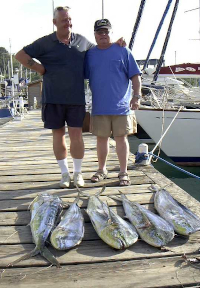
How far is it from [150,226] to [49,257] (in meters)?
0.75

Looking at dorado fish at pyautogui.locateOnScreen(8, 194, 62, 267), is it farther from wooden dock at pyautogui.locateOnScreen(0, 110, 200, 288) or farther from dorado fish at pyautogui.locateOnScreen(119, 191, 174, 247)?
dorado fish at pyautogui.locateOnScreen(119, 191, 174, 247)

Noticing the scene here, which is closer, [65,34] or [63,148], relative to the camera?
[65,34]

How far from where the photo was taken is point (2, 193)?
3.24m

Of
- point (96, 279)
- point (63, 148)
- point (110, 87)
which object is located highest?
point (110, 87)

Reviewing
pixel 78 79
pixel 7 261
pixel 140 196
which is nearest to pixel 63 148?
pixel 78 79

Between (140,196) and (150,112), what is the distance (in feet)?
18.6

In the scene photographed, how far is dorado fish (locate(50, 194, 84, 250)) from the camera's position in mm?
2098

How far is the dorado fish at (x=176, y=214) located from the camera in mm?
2318

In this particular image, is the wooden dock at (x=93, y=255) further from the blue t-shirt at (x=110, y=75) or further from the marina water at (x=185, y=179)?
the marina water at (x=185, y=179)

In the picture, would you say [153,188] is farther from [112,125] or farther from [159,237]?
[159,237]

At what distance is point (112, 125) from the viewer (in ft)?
11.3

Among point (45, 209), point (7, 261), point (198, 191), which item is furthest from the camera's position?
point (198, 191)

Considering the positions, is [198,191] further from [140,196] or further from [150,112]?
[140,196]

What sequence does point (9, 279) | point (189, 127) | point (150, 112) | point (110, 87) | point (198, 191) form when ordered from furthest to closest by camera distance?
1. point (150, 112)
2. point (189, 127)
3. point (198, 191)
4. point (110, 87)
5. point (9, 279)
